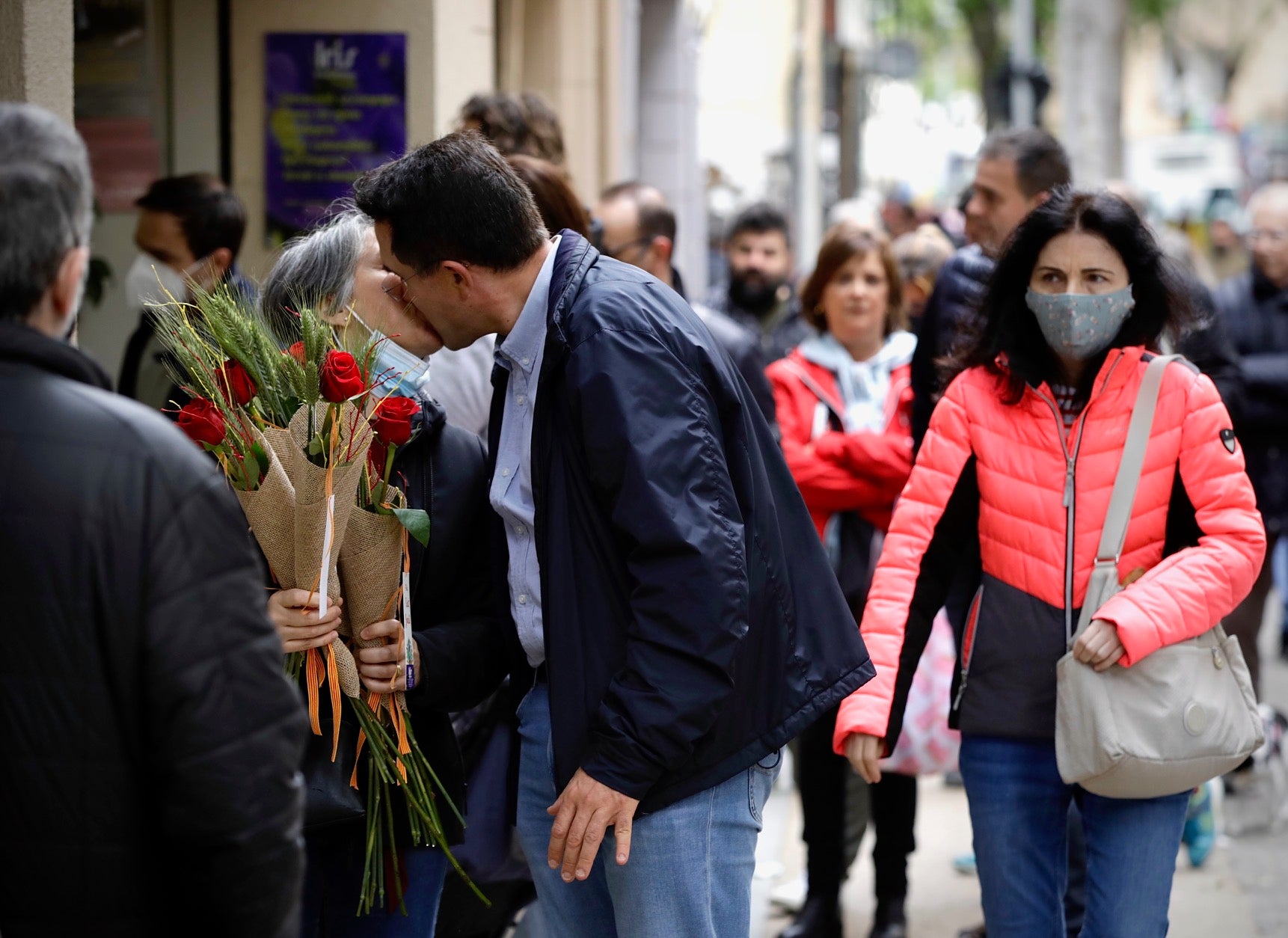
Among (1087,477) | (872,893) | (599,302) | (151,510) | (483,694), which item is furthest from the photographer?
(872,893)

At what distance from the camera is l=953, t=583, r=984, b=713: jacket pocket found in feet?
11.7

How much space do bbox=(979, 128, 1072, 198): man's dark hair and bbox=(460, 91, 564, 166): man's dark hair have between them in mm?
1370

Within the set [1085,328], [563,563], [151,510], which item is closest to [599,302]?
[563,563]

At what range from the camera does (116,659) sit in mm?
1937

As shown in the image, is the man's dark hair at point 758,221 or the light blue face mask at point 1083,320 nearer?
the light blue face mask at point 1083,320

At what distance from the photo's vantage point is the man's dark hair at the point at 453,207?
2.70 metres

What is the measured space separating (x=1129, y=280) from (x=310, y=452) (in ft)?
6.23

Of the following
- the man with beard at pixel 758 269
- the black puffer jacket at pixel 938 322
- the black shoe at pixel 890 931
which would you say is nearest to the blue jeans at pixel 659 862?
the black puffer jacket at pixel 938 322

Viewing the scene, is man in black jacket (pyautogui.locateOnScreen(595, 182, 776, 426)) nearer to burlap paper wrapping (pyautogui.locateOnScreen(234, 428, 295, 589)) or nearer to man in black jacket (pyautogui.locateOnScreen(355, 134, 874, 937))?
man in black jacket (pyautogui.locateOnScreen(355, 134, 874, 937))

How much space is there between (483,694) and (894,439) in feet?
7.45

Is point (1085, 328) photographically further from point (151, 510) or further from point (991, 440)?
point (151, 510)

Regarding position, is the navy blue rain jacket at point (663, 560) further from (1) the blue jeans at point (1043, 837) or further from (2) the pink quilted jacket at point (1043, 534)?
(1) the blue jeans at point (1043, 837)

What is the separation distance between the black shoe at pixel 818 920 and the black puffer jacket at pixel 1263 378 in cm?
237

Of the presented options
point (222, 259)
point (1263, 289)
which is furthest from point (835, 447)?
point (1263, 289)
